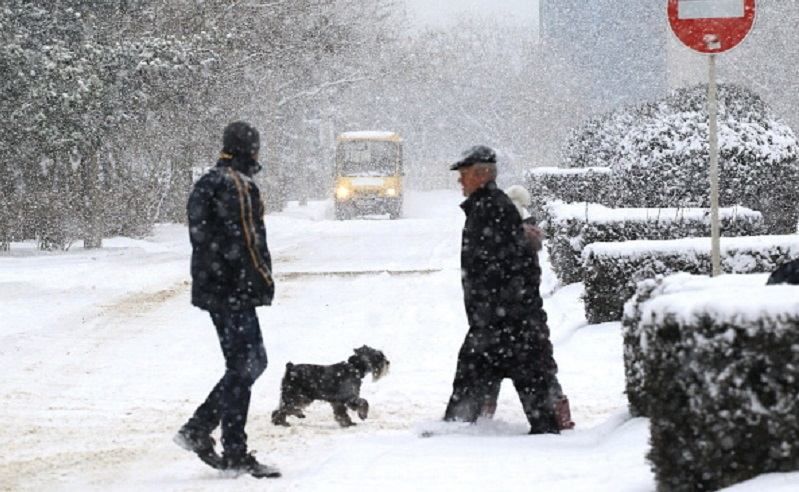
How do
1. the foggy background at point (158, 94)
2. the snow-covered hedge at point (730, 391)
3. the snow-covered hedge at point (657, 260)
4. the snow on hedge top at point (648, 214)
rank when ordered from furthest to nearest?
1. the foggy background at point (158, 94)
2. the snow on hedge top at point (648, 214)
3. the snow-covered hedge at point (657, 260)
4. the snow-covered hedge at point (730, 391)

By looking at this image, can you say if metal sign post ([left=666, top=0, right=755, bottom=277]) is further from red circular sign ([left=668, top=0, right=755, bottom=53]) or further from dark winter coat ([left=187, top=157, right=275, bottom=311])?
dark winter coat ([left=187, top=157, right=275, bottom=311])

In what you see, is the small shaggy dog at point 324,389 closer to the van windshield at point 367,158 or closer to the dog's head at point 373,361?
the dog's head at point 373,361

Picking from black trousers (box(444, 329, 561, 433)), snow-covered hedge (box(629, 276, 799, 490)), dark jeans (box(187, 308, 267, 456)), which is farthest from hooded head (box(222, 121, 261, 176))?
snow-covered hedge (box(629, 276, 799, 490))

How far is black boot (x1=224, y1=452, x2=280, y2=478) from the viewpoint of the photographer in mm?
6488

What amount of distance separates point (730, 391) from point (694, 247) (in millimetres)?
6840

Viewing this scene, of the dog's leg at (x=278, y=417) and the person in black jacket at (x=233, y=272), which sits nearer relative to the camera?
the person in black jacket at (x=233, y=272)

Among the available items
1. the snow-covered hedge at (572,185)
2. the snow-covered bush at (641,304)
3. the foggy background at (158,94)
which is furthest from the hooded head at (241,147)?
the foggy background at (158,94)

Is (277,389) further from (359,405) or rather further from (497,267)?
(497,267)

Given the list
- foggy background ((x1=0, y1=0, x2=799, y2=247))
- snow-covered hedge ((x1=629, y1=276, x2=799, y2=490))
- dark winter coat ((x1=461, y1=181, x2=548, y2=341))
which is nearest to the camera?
snow-covered hedge ((x1=629, y1=276, x2=799, y2=490))

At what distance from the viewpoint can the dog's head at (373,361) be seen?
27.8ft

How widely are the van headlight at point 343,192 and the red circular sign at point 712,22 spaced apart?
36.6 m

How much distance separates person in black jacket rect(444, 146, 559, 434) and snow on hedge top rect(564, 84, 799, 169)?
11294 mm

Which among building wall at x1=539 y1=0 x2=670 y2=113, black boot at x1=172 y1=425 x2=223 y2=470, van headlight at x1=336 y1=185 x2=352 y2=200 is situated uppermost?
building wall at x1=539 y1=0 x2=670 y2=113

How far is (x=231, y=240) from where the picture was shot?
20.9 feet
